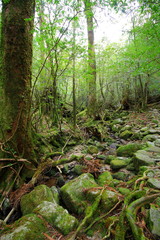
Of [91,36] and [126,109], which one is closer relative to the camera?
[91,36]

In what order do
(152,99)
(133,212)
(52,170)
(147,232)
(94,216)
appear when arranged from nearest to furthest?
(147,232)
(133,212)
(94,216)
(52,170)
(152,99)

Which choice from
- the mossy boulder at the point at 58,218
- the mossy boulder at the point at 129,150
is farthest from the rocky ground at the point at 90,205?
the mossy boulder at the point at 129,150

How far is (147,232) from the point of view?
150 centimetres

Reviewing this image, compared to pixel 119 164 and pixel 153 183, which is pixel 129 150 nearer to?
pixel 119 164

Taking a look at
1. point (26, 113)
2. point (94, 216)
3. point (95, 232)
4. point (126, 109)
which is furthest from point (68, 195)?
point (126, 109)

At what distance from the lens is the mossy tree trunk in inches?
118

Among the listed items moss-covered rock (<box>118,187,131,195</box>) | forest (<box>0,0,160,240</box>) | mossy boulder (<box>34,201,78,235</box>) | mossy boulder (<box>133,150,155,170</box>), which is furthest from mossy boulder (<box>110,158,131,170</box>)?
mossy boulder (<box>34,201,78,235</box>)

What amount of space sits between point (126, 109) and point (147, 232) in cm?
1023

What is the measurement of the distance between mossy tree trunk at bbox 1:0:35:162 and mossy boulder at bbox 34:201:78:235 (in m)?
1.49

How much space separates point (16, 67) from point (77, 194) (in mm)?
2948

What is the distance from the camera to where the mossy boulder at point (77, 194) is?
2298 mm

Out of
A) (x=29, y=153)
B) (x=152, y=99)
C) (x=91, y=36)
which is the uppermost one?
(x=91, y=36)

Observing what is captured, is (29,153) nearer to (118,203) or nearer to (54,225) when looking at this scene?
(54,225)

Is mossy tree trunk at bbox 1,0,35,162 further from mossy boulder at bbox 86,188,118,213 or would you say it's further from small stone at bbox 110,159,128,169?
small stone at bbox 110,159,128,169
